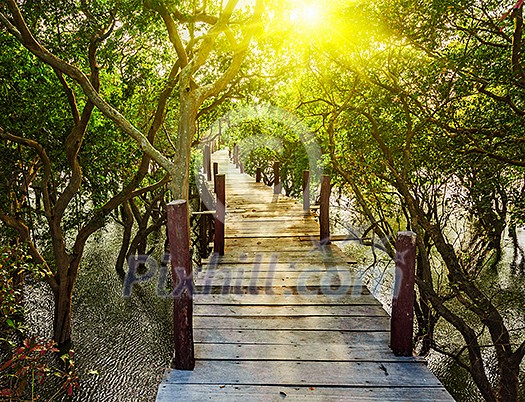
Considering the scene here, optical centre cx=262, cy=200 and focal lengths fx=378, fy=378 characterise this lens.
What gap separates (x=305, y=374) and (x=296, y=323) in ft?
3.33

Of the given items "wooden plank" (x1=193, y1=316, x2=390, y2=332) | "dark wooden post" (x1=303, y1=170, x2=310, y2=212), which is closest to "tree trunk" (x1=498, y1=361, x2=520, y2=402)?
"wooden plank" (x1=193, y1=316, x2=390, y2=332)

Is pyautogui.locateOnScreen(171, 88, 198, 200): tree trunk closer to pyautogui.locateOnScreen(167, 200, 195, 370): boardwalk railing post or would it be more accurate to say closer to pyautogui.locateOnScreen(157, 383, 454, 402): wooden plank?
pyautogui.locateOnScreen(167, 200, 195, 370): boardwalk railing post

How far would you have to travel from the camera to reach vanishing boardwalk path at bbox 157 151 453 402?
3275 millimetres

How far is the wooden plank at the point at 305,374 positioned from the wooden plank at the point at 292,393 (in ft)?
0.20

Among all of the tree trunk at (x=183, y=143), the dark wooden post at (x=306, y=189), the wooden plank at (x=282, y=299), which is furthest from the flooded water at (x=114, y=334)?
the dark wooden post at (x=306, y=189)

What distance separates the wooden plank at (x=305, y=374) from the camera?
11.0 ft

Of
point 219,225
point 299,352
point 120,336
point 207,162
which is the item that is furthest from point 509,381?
point 207,162

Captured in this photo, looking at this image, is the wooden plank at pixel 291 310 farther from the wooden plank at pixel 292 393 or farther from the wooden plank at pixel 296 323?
the wooden plank at pixel 292 393

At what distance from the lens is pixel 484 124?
253 inches

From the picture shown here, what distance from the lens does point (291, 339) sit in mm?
4121

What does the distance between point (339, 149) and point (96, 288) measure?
1112 centimetres

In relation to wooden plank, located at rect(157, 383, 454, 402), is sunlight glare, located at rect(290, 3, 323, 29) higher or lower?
higher

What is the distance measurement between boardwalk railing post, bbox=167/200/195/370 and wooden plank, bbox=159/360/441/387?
0.17 meters

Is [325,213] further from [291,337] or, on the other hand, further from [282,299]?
[291,337]
